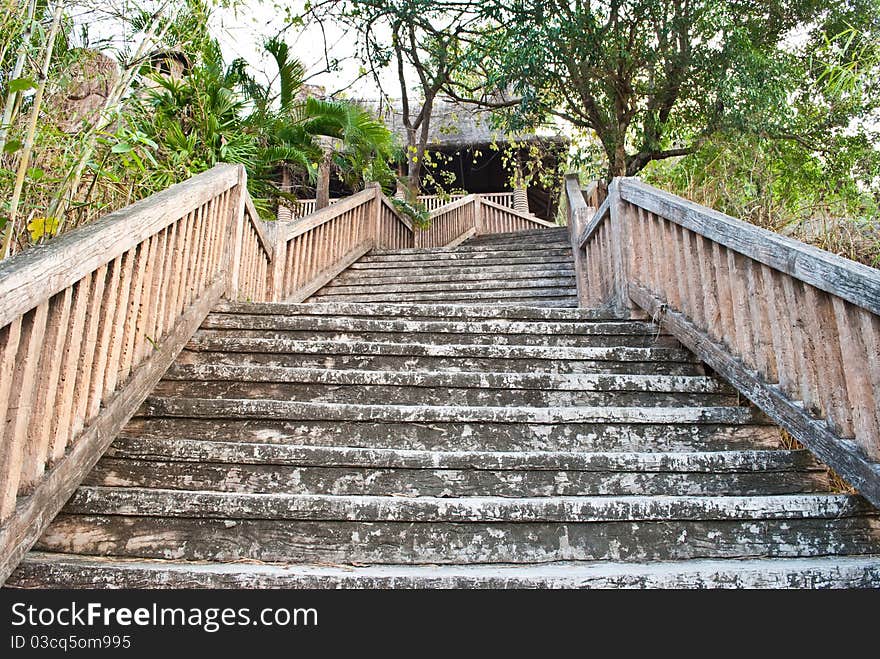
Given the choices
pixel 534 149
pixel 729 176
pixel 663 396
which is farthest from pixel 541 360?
pixel 534 149

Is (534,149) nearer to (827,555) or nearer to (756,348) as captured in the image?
(756,348)

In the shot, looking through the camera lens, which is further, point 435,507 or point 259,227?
point 259,227

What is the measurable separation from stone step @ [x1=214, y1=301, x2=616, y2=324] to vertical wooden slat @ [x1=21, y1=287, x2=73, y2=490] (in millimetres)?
1577

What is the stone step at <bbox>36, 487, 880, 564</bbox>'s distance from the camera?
73.1 inches

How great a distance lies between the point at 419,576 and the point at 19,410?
112 centimetres

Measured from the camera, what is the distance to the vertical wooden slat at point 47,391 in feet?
5.45

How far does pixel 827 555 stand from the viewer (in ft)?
6.19

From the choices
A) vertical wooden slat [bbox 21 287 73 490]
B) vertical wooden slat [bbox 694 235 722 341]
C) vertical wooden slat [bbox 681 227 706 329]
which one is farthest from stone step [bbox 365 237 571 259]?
vertical wooden slat [bbox 21 287 73 490]

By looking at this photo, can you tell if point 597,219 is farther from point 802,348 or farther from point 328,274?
point 328,274

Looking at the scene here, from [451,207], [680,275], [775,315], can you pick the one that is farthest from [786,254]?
[451,207]

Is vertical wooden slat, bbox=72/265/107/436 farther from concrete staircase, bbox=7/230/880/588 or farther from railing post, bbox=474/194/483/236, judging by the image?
railing post, bbox=474/194/483/236

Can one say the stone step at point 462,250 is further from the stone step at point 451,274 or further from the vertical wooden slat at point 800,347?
the vertical wooden slat at point 800,347

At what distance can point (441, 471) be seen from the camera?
219 cm

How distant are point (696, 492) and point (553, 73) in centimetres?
619
